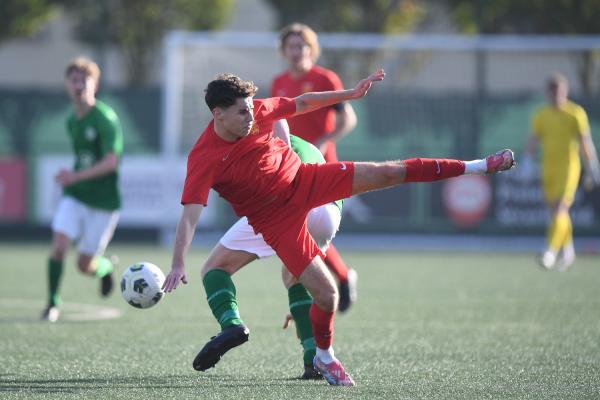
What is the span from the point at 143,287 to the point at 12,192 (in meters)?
14.1

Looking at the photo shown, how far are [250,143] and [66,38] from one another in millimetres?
25314

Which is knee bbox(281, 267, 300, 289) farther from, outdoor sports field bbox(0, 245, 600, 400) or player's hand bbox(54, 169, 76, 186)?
player's hand bbox(54, 169, 76, 186)

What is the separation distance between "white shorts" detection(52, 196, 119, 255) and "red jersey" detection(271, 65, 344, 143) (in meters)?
1.99

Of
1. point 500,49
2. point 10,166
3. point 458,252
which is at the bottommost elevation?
point 458,252

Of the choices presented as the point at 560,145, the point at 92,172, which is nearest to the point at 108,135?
the point at 92,172

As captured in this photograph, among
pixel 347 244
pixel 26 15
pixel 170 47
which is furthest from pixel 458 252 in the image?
pixel 26 15

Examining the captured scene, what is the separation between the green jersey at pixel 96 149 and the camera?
10.0m

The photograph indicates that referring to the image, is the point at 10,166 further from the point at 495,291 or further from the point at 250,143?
the point at 250,143

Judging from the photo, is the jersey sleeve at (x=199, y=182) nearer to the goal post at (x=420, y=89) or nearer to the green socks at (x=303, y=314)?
the green socks at (x=303, y=314)

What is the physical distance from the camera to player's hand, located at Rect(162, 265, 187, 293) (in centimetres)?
590

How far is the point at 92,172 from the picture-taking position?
32.2ft

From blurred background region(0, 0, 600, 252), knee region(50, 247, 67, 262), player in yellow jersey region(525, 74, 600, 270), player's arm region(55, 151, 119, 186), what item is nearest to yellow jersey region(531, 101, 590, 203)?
player in yellow jersey region(525, 74, 600, 270)

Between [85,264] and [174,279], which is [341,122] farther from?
[174,279]

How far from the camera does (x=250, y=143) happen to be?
6320mm
